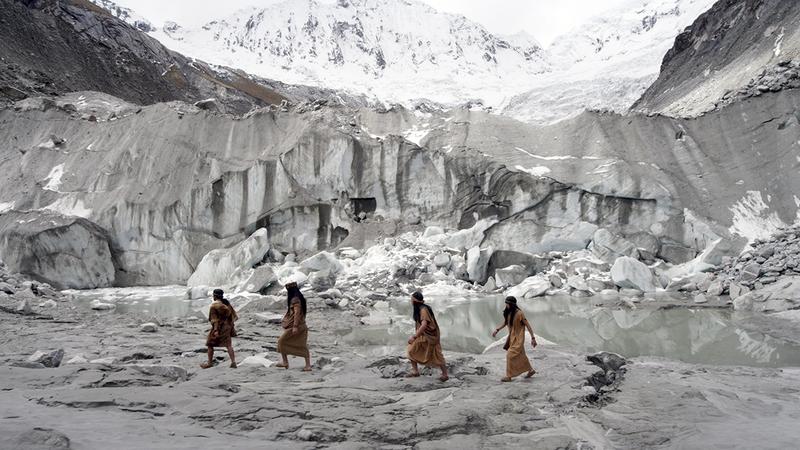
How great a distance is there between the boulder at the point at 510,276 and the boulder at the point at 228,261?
9.61 metres

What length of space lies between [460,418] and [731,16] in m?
43.4

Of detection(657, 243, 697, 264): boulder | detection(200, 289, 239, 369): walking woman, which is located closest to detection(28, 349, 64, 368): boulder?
detection(200, 289, 239, 369): walking woman

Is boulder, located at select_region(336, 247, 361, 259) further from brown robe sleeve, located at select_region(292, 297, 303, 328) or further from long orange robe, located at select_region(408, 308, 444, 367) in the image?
long orange robe, located at select_region(408, 308, 444, 367)

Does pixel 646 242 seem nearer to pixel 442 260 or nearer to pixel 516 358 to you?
pixel 442 260

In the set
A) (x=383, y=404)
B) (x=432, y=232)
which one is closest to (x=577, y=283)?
Result: (x=432, y=232)

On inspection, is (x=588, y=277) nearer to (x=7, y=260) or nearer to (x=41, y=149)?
(x=7, y=260)

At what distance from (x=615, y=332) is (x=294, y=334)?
7.76 m

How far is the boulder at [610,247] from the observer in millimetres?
20219

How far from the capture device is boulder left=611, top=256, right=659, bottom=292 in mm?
17031

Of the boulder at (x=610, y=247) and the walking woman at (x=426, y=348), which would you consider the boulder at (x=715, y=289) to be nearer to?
the boulder at (x=610, y=247)

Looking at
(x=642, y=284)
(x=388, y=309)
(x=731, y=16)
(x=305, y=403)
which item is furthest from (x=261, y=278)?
(x=731, y=16)

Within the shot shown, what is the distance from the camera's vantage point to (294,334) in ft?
22.6

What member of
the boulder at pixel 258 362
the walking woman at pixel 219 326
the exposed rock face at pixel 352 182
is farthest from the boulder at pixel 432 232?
the walking woman at pixel 219 326

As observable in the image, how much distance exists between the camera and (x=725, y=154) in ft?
72.3
